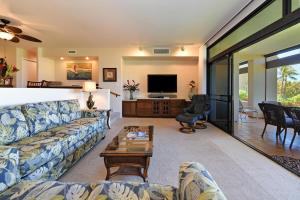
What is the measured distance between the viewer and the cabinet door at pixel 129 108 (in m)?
7.50

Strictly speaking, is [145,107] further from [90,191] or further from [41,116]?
[90,191]

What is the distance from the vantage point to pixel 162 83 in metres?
7.70

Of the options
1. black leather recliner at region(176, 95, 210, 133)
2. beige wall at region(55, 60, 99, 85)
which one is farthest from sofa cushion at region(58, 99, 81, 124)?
beige wall at region(55, 60, 99, 85)

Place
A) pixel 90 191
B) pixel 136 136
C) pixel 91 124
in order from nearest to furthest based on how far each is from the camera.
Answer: pixel 90 191
pixel 136 136
pixel 91 124

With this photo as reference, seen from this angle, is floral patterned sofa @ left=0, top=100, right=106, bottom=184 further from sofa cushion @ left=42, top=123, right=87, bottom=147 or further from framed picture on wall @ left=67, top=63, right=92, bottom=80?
framed picture on wall @ left=67, top=63, right=92, bottom=80

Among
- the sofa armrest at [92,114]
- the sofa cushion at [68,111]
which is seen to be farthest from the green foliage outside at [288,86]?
the sofa cushion at [68,111]

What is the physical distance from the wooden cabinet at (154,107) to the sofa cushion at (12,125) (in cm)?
488

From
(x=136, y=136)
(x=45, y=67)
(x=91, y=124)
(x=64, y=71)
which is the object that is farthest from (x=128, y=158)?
(x=64, y=71)

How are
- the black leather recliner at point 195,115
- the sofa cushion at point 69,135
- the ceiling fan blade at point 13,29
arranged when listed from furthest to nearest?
the black leather recliner at point 195,115
the ceiling fan blade at point 13,29
the sofa cushion at point 69,135

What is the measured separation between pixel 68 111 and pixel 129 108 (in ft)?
12.1

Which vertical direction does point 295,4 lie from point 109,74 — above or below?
above

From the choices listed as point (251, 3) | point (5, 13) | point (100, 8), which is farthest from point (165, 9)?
point (5, 13)

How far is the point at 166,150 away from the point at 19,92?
270cm

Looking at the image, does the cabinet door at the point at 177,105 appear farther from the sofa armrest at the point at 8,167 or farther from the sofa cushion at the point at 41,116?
the sofa armrest at the point at 8,167
